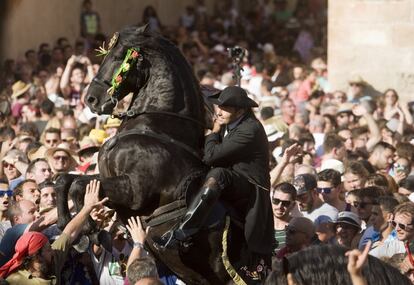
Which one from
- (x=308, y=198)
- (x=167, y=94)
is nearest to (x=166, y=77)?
(x=167, y=94)

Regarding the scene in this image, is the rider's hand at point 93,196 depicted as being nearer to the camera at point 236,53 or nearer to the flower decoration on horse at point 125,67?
the flower decoration on horse at point 125,67

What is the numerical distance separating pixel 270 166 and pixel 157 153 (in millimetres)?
4152

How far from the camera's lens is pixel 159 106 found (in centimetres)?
1072

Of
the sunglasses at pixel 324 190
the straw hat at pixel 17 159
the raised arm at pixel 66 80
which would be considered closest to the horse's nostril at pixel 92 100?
the sunglasses at pixel 324 190

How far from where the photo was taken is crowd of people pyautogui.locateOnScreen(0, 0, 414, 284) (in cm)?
1021

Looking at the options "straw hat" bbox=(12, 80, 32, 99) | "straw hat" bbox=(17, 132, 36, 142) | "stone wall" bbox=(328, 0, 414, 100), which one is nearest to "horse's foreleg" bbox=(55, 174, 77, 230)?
"straw hat" bbox=(17, 132, 36, 142)

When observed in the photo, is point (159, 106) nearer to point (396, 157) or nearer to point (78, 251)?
point (78, 251)

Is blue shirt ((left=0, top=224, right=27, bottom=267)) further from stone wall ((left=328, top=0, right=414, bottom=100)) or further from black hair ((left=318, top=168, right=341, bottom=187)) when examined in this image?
stone wall ((left=328, top=0, right=414, bottom=100))

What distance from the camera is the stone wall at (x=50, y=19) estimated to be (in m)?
28.1

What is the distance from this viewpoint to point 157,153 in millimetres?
10438

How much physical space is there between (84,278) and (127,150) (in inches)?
43.3

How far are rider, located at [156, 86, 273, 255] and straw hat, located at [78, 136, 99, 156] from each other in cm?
381

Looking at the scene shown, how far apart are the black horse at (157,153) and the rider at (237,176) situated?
6.0 inches

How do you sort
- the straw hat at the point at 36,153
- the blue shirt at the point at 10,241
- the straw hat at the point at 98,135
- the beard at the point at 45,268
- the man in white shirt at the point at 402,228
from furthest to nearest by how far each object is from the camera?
the straw hat at the point at 98,135 → the straw hat at the point at 36,153 → the man in white shirt at the point at 402,228 → the blue shirt at the point at 10,241 → the beard at the point at 45,268
